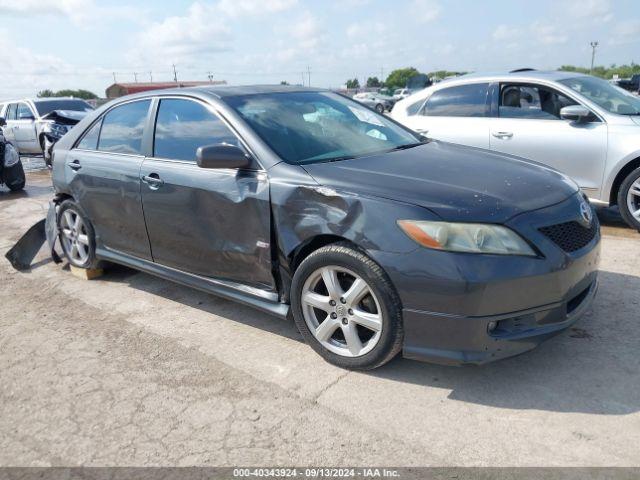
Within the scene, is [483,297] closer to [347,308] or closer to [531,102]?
[347,308]

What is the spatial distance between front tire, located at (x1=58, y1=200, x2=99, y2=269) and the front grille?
3.70 meters

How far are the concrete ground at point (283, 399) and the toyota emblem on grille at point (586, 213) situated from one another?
72cm

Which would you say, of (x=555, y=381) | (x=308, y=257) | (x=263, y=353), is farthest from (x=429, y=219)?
(x=263, y=353)

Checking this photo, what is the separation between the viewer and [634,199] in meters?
5.62

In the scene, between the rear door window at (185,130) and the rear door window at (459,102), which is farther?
the rear door window at (459,102)

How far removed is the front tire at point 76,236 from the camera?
493cm

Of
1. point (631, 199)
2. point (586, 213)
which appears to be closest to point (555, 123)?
point (631, 199)

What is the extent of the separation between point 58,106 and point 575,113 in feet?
45.7

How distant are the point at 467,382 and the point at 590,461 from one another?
773 millimetres

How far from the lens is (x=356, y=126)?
13.3 ft

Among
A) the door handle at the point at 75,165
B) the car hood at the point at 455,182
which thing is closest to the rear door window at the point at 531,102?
the car hood at the point at 455,182

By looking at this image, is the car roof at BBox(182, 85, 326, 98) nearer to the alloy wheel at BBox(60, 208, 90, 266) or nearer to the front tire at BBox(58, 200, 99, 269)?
the front tire at BBox(58, 200, 99, 269)

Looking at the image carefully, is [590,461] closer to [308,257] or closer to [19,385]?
[308,257]

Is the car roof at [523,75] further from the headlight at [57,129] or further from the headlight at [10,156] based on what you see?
the headlight at [57,129]
